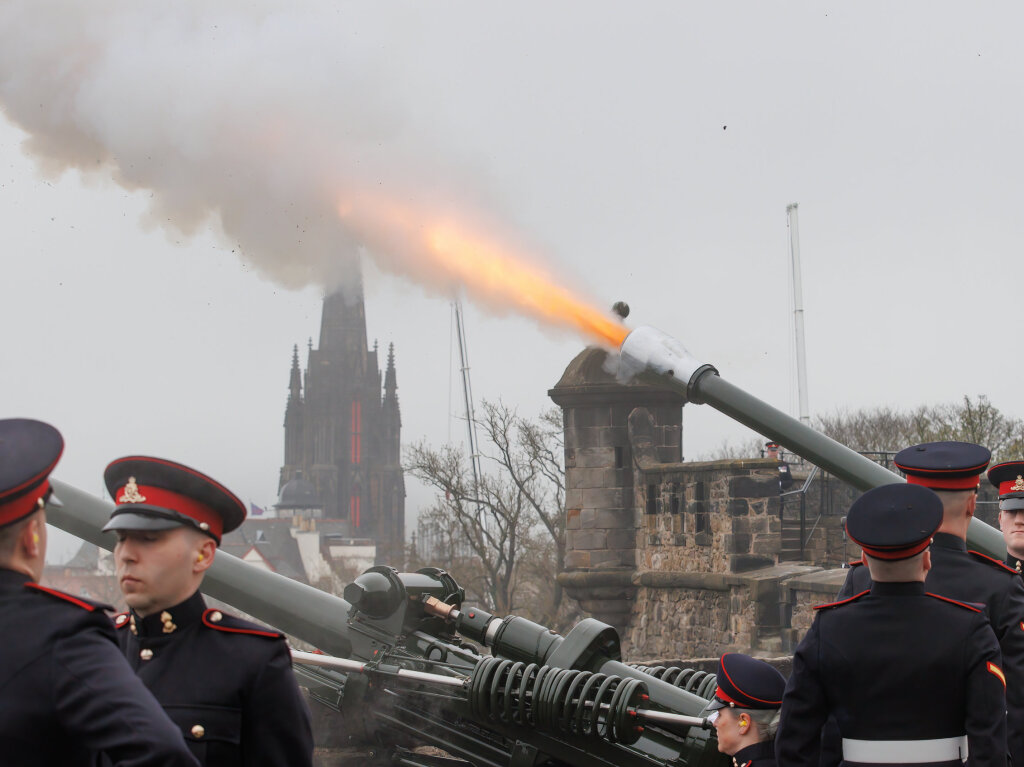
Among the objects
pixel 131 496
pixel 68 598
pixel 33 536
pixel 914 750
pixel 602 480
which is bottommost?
pixel 914 750

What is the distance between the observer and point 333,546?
291ft

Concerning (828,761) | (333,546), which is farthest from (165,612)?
(333,546)

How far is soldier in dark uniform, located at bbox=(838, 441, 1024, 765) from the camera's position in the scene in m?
3.70

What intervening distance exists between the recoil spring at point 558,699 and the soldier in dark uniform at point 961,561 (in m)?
0.95

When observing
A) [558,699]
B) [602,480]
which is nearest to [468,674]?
[558,699]

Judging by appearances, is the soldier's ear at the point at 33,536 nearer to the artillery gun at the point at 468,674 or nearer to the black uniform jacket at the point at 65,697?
the black uniform jacket at the point at 65,697

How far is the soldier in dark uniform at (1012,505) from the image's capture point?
4551mm

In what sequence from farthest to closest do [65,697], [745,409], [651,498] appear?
[651,498], [745,409], [65,697]

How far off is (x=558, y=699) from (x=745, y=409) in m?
1.98

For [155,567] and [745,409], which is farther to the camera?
[745,409]

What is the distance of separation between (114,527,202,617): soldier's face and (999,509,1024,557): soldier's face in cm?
305

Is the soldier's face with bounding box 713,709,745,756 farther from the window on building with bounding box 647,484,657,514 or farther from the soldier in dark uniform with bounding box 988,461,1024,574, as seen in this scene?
the window on building with bounding box 647,484,657,514

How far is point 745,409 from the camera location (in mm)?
5895

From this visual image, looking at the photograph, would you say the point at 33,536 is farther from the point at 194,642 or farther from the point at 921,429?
the point at 921,429
